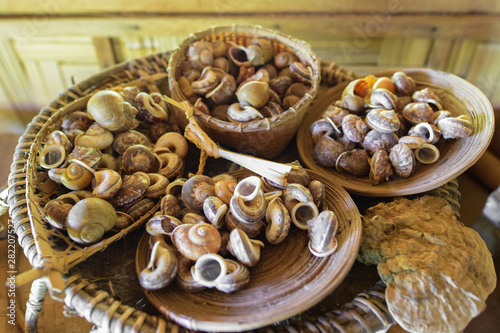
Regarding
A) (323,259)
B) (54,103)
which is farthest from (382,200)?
(54,103)

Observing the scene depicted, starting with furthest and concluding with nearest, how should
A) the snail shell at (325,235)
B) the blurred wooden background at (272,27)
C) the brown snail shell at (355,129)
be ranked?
1. the blurred wooden background at (272,27)
2. the brown snail shell at (355,129)
3. the snail shell at (325,235)

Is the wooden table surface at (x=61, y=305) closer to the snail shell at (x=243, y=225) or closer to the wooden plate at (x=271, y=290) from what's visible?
the wooden plate at (x=271, y=290)

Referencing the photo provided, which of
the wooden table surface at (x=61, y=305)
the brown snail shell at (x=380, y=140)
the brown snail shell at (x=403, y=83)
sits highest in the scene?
the brown snail shell at (x=403, y=83)

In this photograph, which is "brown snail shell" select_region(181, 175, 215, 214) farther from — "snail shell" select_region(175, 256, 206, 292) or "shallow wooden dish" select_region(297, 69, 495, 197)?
"shallow wooden dish" select_region(297, 69, 495, 197)

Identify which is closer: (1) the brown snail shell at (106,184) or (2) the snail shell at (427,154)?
(1) the brown snail shell at (106,184)

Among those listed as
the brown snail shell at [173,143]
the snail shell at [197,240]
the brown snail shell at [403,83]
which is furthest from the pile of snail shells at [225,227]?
the brown snail shell at [403,83]

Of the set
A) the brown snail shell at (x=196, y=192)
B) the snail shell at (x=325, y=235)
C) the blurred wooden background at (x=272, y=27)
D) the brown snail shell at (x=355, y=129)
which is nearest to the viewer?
the snail shell at (x=325, y=235)
